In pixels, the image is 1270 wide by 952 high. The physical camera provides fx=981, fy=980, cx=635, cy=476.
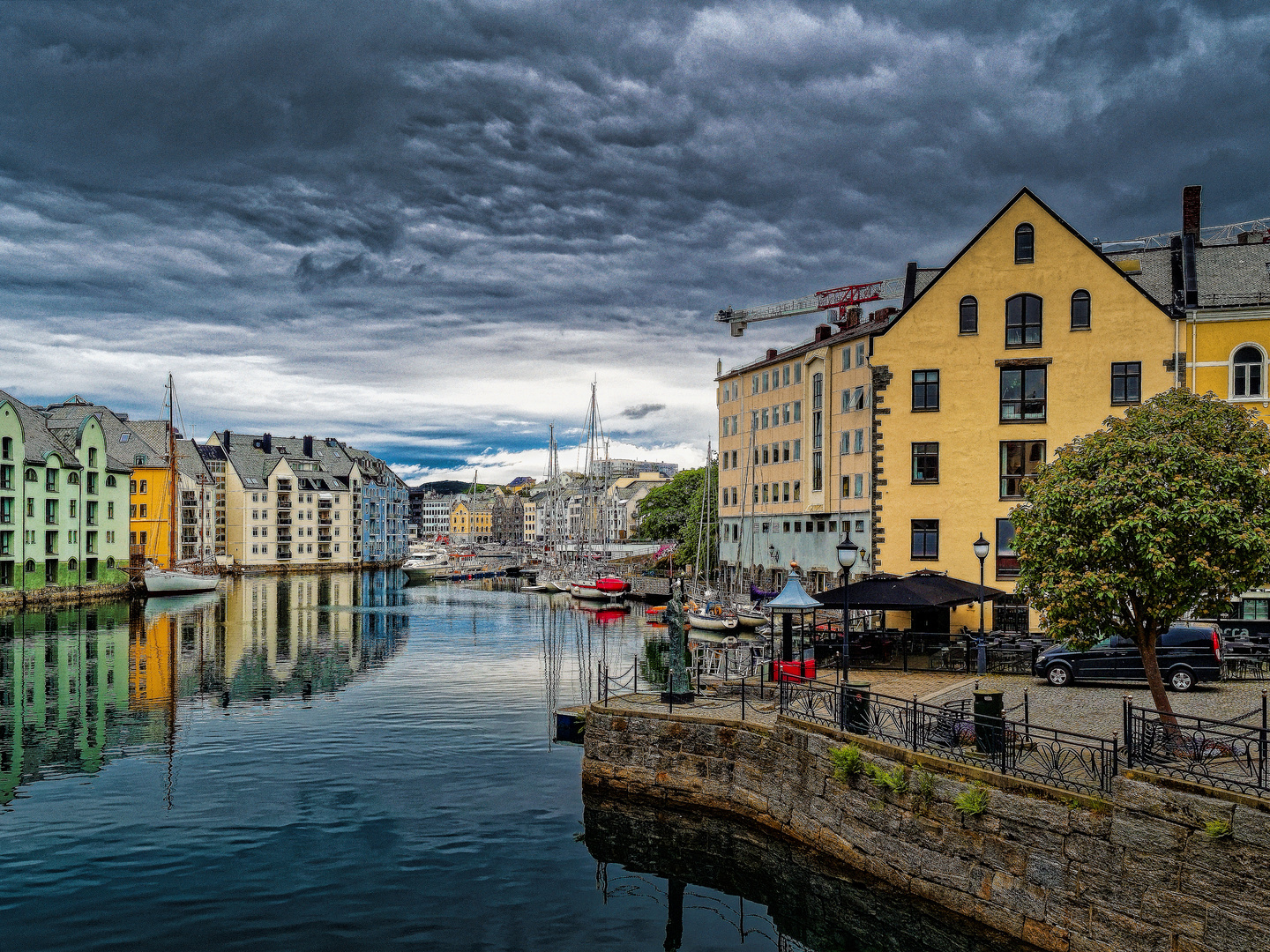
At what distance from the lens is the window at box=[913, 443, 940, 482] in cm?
4531

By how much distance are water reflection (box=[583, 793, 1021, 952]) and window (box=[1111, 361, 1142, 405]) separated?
30.0 meters

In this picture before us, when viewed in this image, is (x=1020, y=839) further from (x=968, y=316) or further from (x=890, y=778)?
(x=968, y=316)

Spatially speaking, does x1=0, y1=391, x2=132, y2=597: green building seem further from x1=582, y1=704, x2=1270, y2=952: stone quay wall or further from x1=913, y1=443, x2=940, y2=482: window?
x1=582, y1=704, x2=1270, y2=952: stone quay wall

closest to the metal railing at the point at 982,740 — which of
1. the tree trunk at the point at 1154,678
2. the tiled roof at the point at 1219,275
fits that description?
the tree trunk at the point at 1154,678

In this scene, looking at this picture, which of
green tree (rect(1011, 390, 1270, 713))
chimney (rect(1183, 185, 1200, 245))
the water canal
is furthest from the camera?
chimney (rect(1183, 185, 1200, 245))

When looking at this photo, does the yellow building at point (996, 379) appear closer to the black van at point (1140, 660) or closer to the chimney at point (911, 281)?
the chimney at point (911, 281)

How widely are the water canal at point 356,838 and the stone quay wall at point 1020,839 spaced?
0.75 metres

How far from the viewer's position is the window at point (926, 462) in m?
45.3

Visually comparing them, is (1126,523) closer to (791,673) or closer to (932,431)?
(791,673)

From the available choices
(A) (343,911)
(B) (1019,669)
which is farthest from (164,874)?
(B) (1019,669)

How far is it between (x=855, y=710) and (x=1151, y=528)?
277 inches

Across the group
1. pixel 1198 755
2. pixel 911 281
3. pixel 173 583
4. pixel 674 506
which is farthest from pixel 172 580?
pixel 1198 755

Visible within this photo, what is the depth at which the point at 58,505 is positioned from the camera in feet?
320

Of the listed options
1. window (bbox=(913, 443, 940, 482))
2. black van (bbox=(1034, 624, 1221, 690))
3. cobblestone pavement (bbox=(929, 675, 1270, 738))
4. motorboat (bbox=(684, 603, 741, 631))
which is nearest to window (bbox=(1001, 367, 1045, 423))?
window (bbox=(913, 443, 940, 482))
